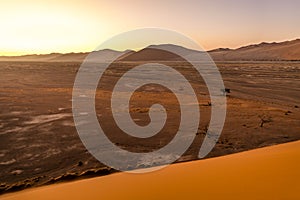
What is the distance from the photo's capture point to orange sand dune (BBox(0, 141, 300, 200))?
181 inches

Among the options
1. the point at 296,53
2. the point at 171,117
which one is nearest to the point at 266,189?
the point at 171,117

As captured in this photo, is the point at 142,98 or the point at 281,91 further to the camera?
the point at 281,91

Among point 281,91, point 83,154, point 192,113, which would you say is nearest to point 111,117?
point 192,113

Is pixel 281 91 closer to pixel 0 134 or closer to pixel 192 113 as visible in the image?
pixel 192 113

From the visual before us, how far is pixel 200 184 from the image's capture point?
513 centimetres

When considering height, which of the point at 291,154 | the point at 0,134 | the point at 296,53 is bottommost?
the point at 0,134

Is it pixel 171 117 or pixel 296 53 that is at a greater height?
pixel 296 53

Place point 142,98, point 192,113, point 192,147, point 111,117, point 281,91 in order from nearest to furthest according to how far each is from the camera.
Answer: point 192,147
point 111,117
point 192,113
point 142,98
point 281,91

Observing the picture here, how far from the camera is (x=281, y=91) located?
80.1ft

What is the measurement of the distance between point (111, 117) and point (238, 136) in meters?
5.57

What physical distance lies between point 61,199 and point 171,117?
8760 mm

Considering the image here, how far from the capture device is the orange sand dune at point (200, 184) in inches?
181

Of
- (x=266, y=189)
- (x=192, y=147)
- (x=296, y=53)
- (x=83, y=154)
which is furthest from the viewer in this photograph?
(x=296, y=53)

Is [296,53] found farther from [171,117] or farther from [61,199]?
[61,199]
